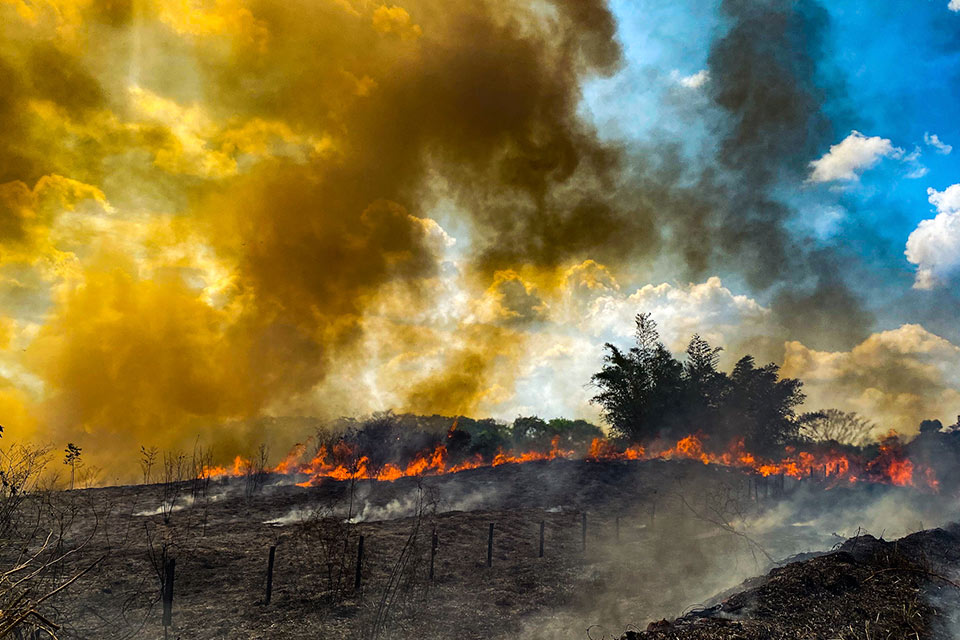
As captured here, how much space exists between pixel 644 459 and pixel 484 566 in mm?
22809

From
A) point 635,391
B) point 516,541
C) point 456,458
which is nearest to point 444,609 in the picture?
point 516,541

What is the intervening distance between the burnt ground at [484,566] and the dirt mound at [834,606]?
52 mm

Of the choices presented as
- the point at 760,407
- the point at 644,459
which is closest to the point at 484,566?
the point at 644,459

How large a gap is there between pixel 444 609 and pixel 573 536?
10.3 m

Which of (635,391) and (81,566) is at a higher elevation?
(635,391)

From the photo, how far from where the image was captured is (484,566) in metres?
19.4

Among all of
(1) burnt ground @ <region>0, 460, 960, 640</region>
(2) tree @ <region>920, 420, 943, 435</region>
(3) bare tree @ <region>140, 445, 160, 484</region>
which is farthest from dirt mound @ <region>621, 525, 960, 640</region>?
(2) tree @ <region>920, 420, 943, 435</region>

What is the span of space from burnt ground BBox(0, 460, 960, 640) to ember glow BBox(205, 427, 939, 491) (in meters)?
4.99

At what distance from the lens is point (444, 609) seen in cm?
1541

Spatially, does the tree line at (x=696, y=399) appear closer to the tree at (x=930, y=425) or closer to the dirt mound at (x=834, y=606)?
the tree at (x=930, y=425)

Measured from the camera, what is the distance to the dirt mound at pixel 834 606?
1013 centimetres

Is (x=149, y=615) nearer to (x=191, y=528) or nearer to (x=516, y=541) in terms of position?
(x=191, y=528)

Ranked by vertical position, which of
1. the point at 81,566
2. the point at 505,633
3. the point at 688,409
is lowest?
the point at 505,633

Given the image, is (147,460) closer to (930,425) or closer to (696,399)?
(696,399)
